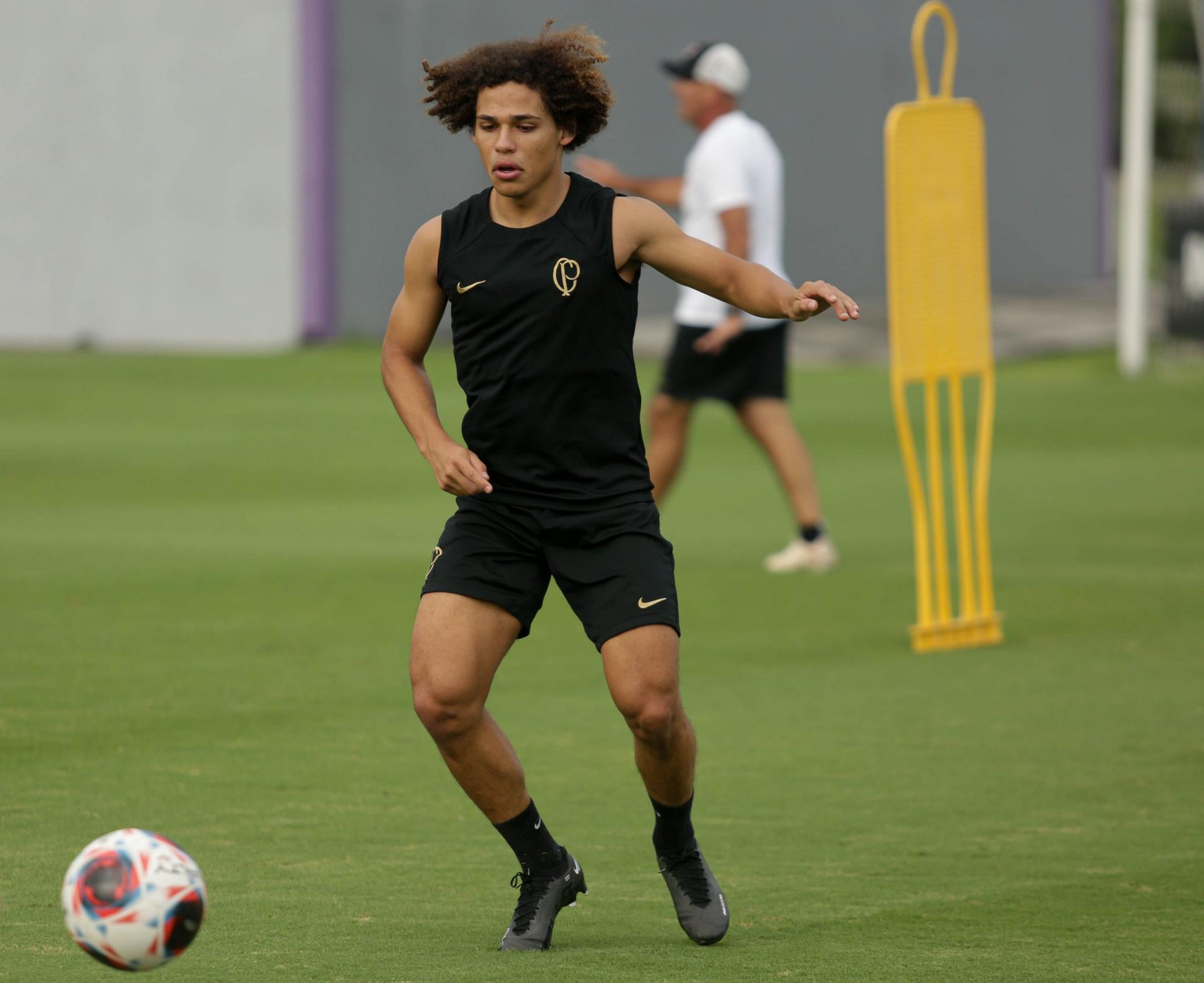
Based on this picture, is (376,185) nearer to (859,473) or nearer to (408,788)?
(859,473)

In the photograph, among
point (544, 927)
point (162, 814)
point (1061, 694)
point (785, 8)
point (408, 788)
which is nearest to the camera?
point (544, 927)

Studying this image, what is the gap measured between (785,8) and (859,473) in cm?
1639

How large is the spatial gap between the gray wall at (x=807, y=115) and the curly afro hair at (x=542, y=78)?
71.4ft

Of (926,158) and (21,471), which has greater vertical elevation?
(926,158)

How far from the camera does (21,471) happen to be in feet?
50.2

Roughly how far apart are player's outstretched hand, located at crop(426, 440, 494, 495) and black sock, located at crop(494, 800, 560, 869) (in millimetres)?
762

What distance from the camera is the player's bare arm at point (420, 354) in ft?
16.2

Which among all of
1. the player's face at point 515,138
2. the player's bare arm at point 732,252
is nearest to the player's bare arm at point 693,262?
the player's face at point 515,138

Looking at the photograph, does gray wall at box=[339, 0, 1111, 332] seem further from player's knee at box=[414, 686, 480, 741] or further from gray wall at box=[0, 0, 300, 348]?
player's knee at box=[414, 686, 480, 741]

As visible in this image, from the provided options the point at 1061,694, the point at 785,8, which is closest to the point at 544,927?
the point at 1061,694

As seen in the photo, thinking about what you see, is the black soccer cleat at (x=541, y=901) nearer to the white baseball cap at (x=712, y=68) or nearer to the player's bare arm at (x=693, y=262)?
the player's bare arm at (x=693, y=262)

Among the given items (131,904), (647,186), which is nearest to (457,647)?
(131,904)

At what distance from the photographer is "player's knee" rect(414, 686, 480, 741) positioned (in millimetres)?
4824

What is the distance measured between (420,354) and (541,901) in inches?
52.4
